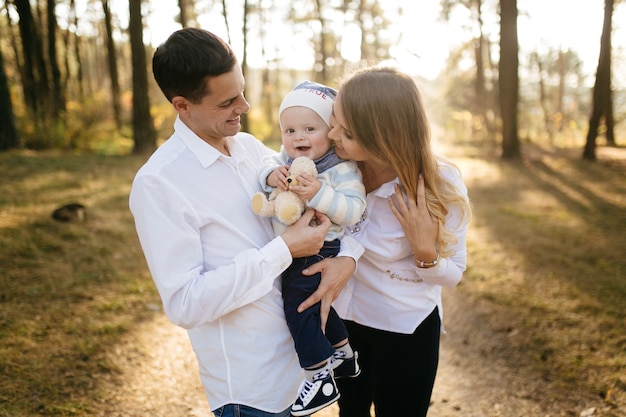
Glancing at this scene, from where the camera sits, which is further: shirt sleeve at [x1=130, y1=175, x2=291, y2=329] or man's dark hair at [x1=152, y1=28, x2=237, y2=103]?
man's dark hair at [x1=152, y1=28, x2=237, y2=103]

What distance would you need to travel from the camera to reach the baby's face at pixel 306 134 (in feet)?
6.41

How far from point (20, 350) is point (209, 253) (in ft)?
9.19

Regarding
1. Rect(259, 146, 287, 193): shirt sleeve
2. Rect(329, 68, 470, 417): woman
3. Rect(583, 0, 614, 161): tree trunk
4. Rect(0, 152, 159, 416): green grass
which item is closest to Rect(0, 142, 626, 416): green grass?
Rect(0, 152, 159, 416): green grass

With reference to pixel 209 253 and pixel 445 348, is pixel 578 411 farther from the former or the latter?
pixel 209 253

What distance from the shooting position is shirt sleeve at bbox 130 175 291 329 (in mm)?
1459

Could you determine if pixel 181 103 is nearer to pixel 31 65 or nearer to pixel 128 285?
pixel 128 285

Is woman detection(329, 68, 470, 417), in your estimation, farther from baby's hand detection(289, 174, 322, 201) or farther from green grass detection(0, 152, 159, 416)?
green grass detection(0, 152, 159, 416)

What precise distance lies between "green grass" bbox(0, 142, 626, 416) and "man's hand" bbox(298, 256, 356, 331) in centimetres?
219

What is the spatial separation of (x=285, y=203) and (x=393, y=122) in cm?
54

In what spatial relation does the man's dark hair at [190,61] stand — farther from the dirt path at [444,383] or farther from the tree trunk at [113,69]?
the tree trunk at [113,69]

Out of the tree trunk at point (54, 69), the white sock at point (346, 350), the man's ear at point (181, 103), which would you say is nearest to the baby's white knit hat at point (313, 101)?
the man's ear at point (181, 103)

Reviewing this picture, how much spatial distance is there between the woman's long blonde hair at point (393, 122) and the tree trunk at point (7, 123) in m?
9.09

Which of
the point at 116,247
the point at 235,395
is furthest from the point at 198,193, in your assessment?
the point at 116,247

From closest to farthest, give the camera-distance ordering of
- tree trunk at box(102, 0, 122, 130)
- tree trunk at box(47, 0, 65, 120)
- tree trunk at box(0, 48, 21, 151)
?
tree trunk at box(0, 48, 21, 151)
tree trunk at box(47, 0, 65, 120)
tree trunk at box(102, 0, 122, 130)
